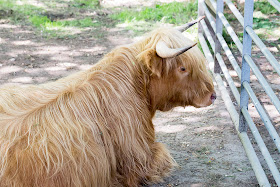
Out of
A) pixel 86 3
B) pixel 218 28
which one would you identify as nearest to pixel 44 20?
pixel 86 3

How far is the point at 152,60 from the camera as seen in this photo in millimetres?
3465

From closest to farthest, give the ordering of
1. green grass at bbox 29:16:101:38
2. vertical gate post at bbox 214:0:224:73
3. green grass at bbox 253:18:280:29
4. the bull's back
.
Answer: the bull's back < vertical gate post at bbox 214:0:224:73 < green grass at bbox 253:18:280:29 < green grass at bbox 29:16:101:38

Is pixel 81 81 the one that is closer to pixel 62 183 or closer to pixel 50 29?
pixel 62 183

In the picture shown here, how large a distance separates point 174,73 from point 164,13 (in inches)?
166

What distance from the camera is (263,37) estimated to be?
6562 millimetres

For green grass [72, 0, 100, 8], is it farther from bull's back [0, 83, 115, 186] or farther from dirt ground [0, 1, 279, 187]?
bull's back [0, 83, 115, 186]

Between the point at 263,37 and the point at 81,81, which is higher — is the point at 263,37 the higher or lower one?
the lower one

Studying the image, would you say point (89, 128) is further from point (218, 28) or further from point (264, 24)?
point (264, 24)

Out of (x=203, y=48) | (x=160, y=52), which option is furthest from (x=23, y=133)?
(x=203, y=48)

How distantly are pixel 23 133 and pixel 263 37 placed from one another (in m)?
4.39

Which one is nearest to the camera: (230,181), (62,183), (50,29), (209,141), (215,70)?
(62,183)

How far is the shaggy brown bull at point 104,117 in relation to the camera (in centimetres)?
310

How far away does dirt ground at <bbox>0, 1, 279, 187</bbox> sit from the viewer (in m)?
3.89

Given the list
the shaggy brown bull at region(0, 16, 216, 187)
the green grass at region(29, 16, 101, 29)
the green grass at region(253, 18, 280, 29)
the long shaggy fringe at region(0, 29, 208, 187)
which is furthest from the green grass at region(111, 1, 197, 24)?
the long shaggy fringe at region(0, 29, 208, 187)
